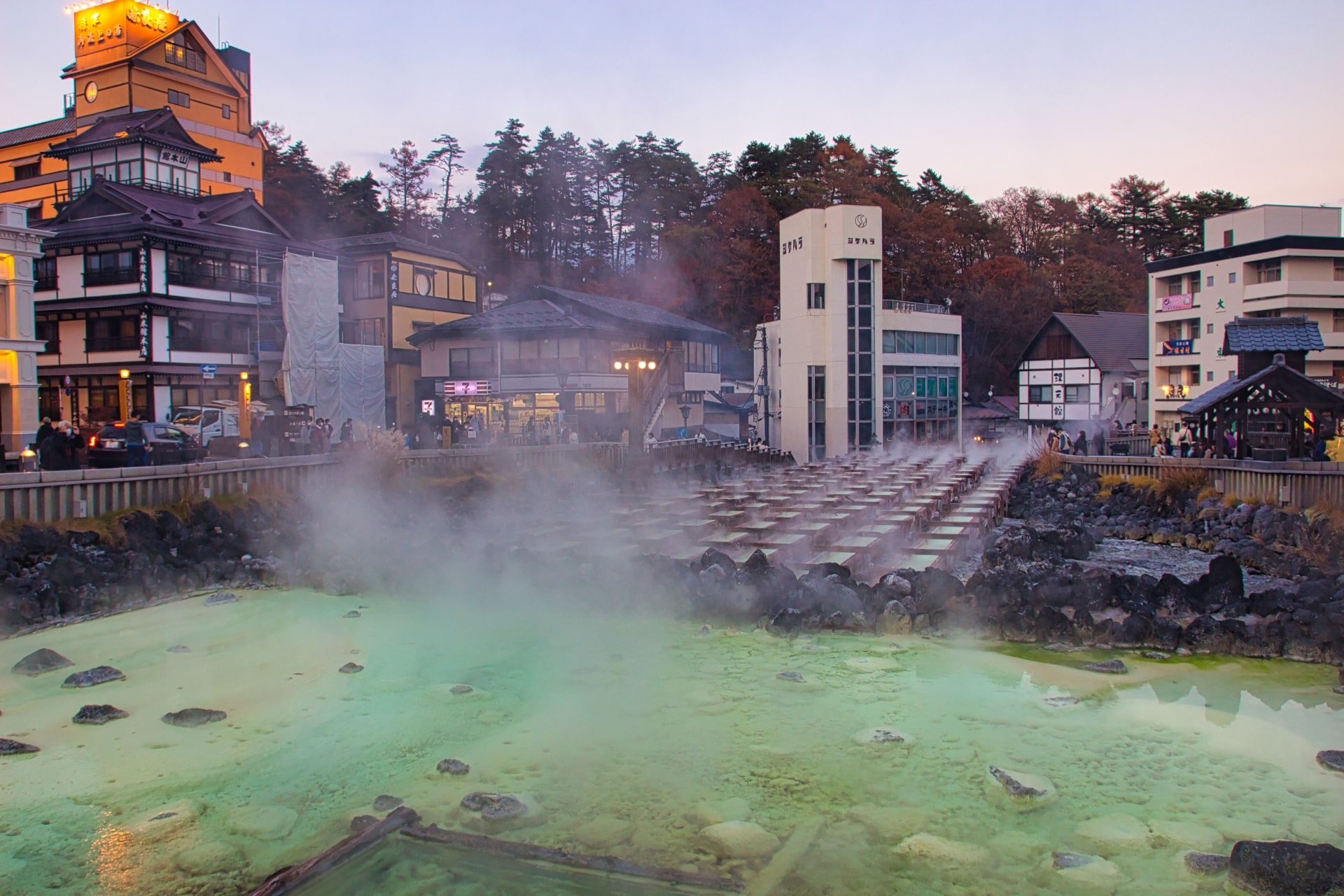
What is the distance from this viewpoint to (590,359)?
976 inches

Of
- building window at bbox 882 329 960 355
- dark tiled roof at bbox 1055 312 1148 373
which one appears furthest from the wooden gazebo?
dark tiled roof at bbox 1055 312 1148 373

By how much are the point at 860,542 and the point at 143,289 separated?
17.8 meters

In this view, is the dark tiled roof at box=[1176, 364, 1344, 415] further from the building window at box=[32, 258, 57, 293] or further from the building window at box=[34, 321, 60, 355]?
the building window at box=[32, 258, 57, 293]

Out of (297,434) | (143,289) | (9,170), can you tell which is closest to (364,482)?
(297,434)

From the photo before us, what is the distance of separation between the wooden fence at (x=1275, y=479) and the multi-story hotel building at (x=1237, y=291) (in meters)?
10.9

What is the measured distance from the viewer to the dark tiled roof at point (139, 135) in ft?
77.9

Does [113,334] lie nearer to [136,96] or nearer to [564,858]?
[136,96]

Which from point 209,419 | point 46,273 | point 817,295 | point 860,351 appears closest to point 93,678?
point 209,419

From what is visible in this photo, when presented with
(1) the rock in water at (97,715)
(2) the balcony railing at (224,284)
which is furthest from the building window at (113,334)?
(1) the rock in water at (97,715)

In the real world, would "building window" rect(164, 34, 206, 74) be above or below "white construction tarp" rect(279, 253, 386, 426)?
above

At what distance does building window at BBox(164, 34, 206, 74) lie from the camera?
30.3 m

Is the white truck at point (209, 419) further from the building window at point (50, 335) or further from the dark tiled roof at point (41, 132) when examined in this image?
the dark tiled roof at point (41, 132)

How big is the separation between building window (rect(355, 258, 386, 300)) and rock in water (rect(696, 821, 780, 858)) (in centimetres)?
2459

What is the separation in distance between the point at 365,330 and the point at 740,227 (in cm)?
1520
